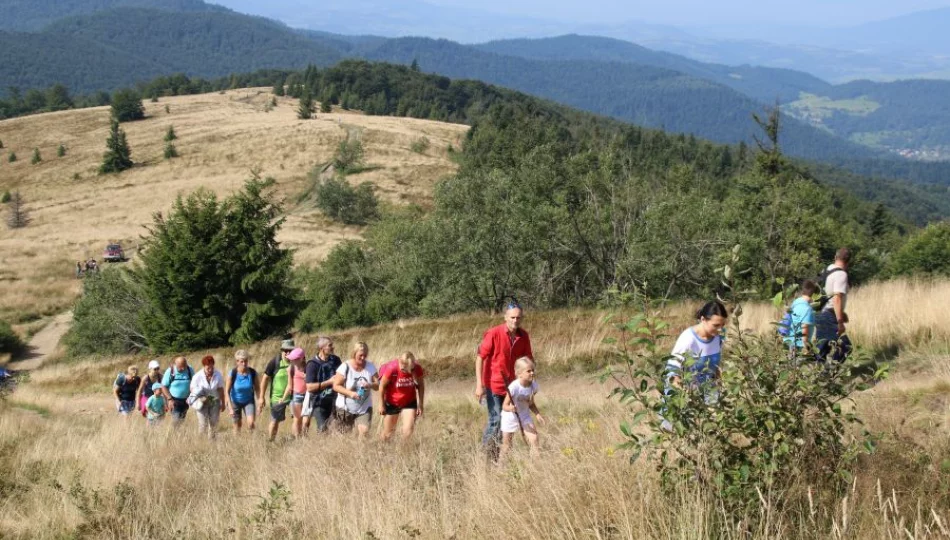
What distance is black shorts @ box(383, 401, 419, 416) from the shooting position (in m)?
8.58

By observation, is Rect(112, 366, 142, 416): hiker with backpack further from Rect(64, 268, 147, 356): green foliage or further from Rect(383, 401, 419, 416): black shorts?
Rect(64, 268, 147, 356): green foliage

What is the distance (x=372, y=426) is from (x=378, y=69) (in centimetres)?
16662

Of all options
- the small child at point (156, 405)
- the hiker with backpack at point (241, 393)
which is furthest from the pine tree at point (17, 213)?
the hiker with backpack at point (241, 393)

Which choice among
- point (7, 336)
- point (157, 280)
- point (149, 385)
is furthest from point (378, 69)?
point (149, 385)

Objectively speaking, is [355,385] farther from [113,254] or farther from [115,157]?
[115,157]

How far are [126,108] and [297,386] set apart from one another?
114m

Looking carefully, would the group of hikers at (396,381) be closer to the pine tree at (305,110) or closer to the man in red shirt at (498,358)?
the man in red shirt at (498,358)

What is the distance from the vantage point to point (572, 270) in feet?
71.8

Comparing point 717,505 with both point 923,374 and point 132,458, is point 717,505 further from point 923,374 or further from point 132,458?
point 132,458

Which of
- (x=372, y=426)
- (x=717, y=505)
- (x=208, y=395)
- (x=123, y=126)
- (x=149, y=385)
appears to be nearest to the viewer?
(x=717, y=505)

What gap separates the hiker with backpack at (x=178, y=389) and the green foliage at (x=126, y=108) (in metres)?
109

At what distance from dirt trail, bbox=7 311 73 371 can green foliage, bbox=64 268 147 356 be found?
1858 millimetres

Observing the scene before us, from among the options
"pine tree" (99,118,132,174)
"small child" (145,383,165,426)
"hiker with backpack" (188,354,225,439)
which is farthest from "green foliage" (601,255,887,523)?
"pine tree" (99,118,132,174)

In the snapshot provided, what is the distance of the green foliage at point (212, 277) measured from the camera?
24.8 m
